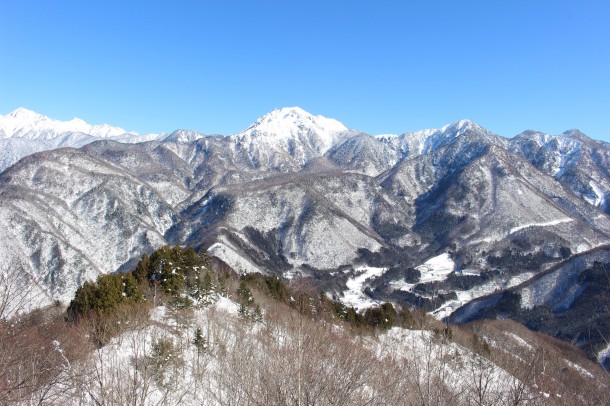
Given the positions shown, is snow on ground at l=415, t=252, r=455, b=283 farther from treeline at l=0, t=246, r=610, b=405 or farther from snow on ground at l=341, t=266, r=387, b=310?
treeline at l=0, t=246, r=610, b=405

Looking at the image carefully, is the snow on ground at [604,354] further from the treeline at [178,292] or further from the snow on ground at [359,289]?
the snow on ground at [359,289]

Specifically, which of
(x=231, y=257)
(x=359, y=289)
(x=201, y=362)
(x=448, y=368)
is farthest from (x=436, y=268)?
(x=201, y=362)

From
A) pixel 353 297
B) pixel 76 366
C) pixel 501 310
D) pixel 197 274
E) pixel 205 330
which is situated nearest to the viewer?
pixel 76 366

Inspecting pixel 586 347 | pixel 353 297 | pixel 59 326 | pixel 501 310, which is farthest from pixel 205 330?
pixel 353 297


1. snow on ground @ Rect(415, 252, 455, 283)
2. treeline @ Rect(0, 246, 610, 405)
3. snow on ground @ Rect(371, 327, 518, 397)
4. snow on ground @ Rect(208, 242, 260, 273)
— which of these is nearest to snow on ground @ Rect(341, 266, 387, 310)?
snow on ground @ Rect(415, 252, 455, 283)

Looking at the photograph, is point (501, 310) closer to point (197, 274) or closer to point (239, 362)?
point (197, 274)

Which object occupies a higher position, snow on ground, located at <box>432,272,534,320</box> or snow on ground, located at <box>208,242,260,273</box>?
snow on ground, located at <box>208,242,260,273</box>
